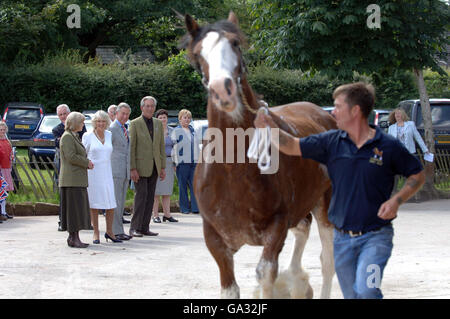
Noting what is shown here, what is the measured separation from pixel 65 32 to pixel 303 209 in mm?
31540

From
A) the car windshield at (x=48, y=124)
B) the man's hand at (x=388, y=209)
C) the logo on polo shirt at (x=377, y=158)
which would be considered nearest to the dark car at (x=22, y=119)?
A: the car windshield at (x=48, y=124)

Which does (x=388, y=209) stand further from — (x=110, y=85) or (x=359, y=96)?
(x=110, y=85)

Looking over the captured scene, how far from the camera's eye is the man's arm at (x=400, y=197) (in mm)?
4379

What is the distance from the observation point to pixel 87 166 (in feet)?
32.1

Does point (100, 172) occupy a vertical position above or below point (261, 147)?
below

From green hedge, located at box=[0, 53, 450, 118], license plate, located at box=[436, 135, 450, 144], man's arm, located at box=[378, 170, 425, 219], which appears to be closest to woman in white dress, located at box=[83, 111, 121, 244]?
man's arm, located at box=[378, 170, 425, 219]

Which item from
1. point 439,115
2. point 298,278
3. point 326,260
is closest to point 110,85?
point 439,115

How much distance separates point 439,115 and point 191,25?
49.3 ft

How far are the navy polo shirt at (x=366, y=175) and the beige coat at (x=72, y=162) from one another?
5.76 meters

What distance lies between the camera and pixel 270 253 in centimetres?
493

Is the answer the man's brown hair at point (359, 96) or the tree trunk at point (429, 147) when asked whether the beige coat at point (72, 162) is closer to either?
the man's brown hair at point (359, 96)

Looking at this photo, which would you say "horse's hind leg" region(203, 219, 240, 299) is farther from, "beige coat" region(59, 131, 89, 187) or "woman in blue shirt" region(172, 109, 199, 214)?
"woman in blue shirt" region(172, 109, 199, 214)
